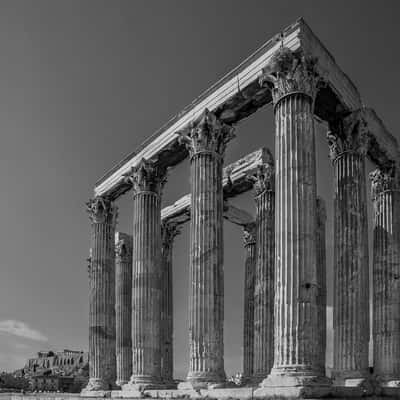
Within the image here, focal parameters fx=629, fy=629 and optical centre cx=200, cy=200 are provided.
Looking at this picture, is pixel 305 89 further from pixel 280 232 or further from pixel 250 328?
pixel 250 328

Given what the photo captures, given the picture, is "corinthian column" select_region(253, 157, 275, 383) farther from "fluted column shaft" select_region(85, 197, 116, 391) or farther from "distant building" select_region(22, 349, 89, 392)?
"distant building" select_region(22, 349, 89, 392)

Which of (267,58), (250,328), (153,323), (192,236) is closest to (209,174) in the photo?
(192,236)

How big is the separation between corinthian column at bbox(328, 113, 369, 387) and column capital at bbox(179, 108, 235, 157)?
17.2ft

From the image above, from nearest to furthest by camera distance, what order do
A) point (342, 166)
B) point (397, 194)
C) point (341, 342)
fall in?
point (341, 342) < point (342, 166) < point (397, 194)

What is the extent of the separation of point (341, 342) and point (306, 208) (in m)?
6.83

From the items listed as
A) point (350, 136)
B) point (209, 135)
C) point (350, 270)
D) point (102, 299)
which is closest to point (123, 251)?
point (102, 299)

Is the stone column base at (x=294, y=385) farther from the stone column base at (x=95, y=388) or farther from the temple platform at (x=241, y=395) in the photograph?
the stone column base at (x=95, y=388)

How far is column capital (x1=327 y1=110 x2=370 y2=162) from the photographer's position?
29.5m

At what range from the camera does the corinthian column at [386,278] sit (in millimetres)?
31186

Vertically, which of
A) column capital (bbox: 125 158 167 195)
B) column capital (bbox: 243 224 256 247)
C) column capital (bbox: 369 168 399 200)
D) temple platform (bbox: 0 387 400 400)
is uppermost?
column capital (bbox: 125 158 167 195)

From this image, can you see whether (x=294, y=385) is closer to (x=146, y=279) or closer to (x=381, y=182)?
(x=146, y=279)

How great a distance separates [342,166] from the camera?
97.1 feet

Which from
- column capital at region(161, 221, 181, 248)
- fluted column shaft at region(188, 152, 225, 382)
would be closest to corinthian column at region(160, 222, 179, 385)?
column capital at region(161, 221, 181, 248)

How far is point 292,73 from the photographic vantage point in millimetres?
26172
